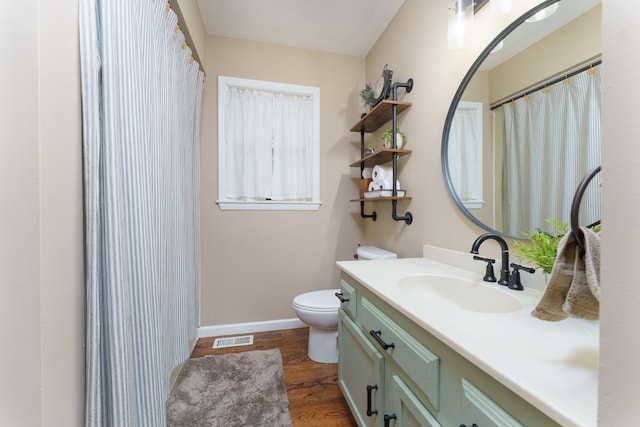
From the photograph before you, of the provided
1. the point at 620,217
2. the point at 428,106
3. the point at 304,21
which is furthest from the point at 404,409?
the point at 304,21

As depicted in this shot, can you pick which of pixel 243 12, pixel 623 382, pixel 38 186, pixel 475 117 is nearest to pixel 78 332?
pixel 38 186

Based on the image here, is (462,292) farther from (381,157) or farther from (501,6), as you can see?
(501,6)

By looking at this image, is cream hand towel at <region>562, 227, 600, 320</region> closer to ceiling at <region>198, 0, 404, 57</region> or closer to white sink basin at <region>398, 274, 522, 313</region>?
white sink basin at <region>398, 274, 522, 313</region>

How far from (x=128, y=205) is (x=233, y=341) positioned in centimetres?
163

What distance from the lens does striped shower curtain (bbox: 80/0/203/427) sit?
2.50 ft

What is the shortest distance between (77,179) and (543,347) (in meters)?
1.29

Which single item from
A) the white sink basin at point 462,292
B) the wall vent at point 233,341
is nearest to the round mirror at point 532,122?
the white sink basin at point 462,292

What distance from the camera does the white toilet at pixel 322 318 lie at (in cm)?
169

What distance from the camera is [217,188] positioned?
218 cm

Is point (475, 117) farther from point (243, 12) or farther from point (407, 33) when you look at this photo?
point (243, 12)

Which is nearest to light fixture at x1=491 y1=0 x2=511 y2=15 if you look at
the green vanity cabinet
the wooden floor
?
the green vanity cabinet

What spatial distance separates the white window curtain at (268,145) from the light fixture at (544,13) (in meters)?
1.65

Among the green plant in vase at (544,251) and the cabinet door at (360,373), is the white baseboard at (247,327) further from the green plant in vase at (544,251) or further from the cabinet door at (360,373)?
the green plant in vase at (544,251)

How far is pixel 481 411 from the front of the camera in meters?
0.53
